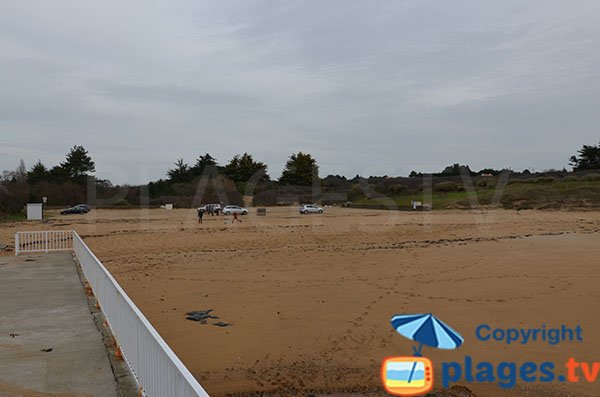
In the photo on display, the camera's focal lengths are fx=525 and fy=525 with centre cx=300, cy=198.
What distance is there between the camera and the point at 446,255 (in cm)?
1798

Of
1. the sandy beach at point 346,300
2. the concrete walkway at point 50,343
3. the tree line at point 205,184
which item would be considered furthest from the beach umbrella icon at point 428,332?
the tree line at point 205,184

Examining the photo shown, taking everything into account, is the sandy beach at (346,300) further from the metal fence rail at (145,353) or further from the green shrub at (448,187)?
the green shrub at (448,187)

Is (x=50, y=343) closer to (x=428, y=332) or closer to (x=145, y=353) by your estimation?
(x=145, y=353)

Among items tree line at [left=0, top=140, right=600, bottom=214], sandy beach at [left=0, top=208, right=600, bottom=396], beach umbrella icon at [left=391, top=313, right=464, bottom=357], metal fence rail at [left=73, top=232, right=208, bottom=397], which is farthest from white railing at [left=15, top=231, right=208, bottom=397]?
tree line at [left=0, top=140, right=600, bottom=214]

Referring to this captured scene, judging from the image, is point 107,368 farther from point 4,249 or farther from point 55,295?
point 4,249

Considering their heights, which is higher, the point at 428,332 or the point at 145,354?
the point at 428,332

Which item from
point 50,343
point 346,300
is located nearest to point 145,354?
point 50,343

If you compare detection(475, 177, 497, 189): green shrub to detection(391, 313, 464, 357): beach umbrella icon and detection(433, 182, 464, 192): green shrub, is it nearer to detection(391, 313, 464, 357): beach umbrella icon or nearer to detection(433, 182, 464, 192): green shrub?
detection(433, 182, 464, 192): green shrub

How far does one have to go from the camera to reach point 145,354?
461 cm

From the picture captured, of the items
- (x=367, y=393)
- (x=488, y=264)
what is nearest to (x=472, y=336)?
(x=367, y=393)

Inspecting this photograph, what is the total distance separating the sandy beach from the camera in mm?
7320

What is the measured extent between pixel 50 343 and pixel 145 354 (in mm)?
3161

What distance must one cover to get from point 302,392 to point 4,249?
19579mm

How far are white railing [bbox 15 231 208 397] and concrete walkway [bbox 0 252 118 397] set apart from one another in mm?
394
